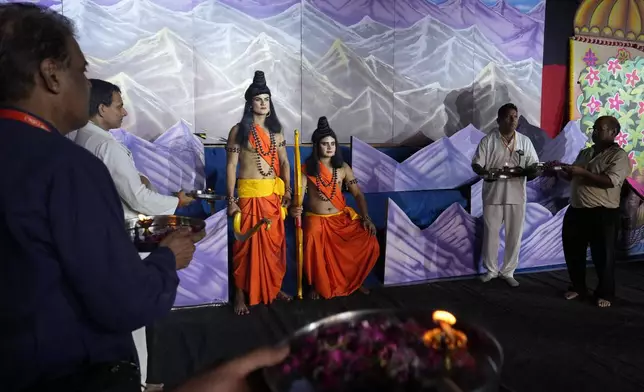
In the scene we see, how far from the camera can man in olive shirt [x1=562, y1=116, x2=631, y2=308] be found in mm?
4238

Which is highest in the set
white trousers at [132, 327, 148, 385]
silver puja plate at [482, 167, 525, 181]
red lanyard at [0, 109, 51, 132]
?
red lanyard at [0, 109, 51, 132]

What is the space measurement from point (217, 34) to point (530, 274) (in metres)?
4.05

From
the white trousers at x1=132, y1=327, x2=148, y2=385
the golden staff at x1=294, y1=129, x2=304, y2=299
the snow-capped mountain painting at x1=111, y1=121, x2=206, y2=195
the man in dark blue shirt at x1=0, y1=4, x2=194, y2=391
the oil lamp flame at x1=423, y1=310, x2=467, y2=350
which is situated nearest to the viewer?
the man in dark blue shirt at x1=0, y1=4, x2=194, y2=391

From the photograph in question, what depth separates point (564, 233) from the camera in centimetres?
471

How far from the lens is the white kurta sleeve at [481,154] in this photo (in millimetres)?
5029

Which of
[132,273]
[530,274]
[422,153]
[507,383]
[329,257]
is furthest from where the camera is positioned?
[530,274]

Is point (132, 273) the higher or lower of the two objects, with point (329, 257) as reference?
higher

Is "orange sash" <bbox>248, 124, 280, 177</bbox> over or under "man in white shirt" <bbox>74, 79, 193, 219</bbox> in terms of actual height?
over

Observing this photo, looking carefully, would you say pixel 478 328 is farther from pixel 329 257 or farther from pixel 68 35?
pixel 329 257

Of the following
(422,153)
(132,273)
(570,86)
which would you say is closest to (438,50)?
(422,153)

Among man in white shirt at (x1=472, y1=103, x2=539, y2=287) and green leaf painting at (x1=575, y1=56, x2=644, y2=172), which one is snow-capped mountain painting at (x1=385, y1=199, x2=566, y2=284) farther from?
green leaf painting at (x1=575, y1=56, x2=644, y2=172)

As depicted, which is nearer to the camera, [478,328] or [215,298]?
[478,328]

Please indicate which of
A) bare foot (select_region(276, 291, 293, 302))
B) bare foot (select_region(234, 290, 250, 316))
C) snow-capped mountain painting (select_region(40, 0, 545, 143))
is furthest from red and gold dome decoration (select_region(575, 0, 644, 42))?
bare foot (select_region(234, 290, 250, 316))

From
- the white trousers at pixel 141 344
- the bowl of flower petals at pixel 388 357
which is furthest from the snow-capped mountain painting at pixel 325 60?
the bowl of flower petals at pixel 388 357
